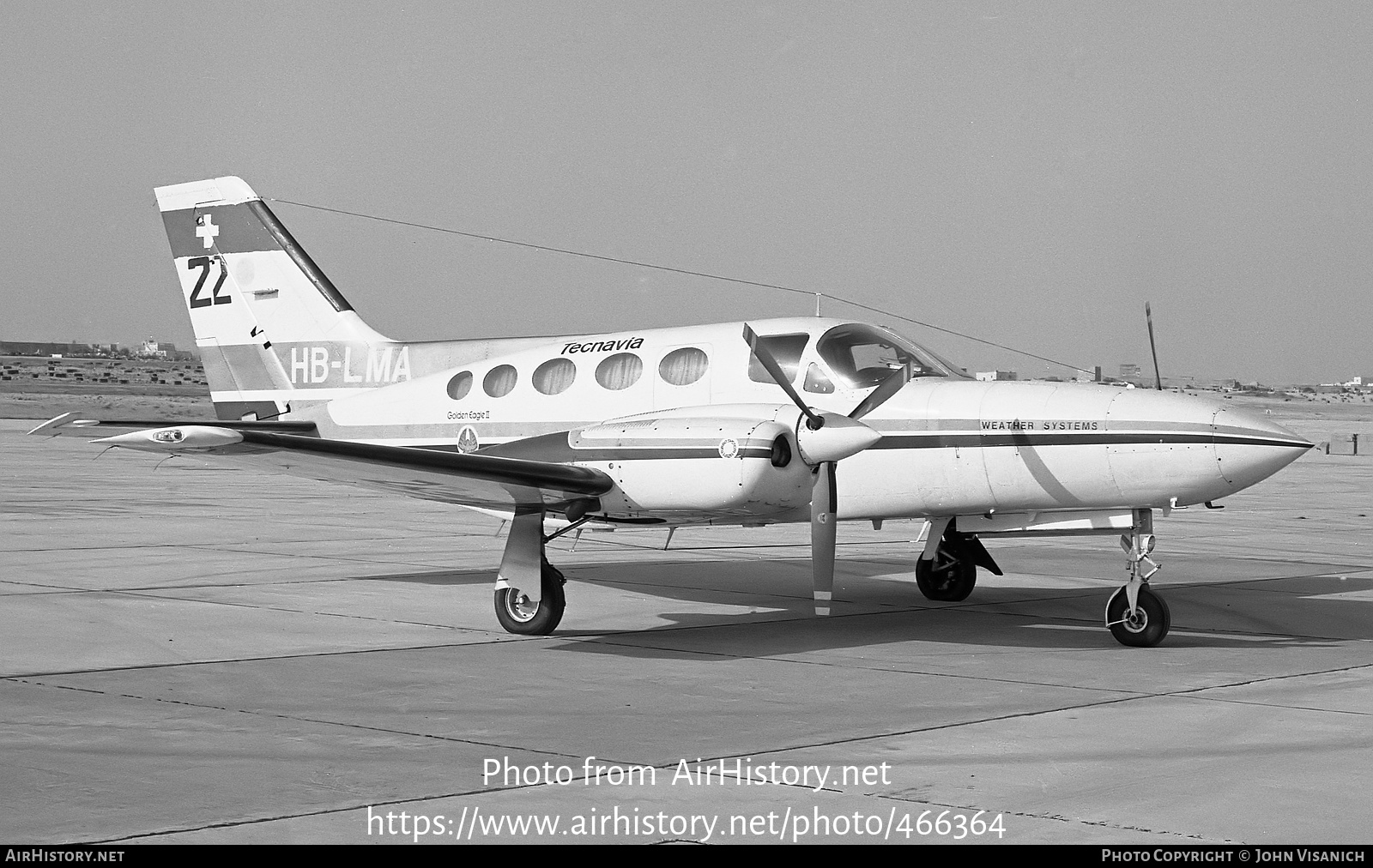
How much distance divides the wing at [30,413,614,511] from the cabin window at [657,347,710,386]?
66.4 inches

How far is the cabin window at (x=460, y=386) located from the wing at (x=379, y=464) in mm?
1991

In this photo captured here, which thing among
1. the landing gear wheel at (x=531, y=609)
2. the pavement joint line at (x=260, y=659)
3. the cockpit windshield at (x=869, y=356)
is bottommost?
the pavement joint line at (x=260, y=659)

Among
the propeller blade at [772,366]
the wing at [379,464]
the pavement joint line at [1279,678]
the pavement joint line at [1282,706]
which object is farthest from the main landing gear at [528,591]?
the pavement joint line at [1282,706]

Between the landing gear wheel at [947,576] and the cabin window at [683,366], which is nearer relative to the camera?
the cabin window at [683,366]

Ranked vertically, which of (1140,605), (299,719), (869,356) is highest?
(869,356)

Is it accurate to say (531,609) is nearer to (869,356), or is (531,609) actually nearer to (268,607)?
(268,607)

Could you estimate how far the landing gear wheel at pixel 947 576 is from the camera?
1456 centimetres

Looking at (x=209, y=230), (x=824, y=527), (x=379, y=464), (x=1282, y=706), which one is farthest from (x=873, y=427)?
(x=209, y=230)

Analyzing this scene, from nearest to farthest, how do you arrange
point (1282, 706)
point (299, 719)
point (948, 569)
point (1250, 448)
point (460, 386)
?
1. point (299, 719)
2. point (1282, 706)
3. point (1250, 448)
4. point (460, 386)
5. point (948, 569)

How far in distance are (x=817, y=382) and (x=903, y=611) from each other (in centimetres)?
298

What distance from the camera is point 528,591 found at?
11.7 metres

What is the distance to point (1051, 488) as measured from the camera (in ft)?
37.9

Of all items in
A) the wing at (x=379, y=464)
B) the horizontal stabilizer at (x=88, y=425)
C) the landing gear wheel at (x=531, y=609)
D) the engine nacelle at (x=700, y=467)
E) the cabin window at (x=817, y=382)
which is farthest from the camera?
the cabin window at (x=817, y=382)

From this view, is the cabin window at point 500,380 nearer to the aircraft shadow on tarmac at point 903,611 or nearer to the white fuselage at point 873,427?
the white fuselage at point 873,427
